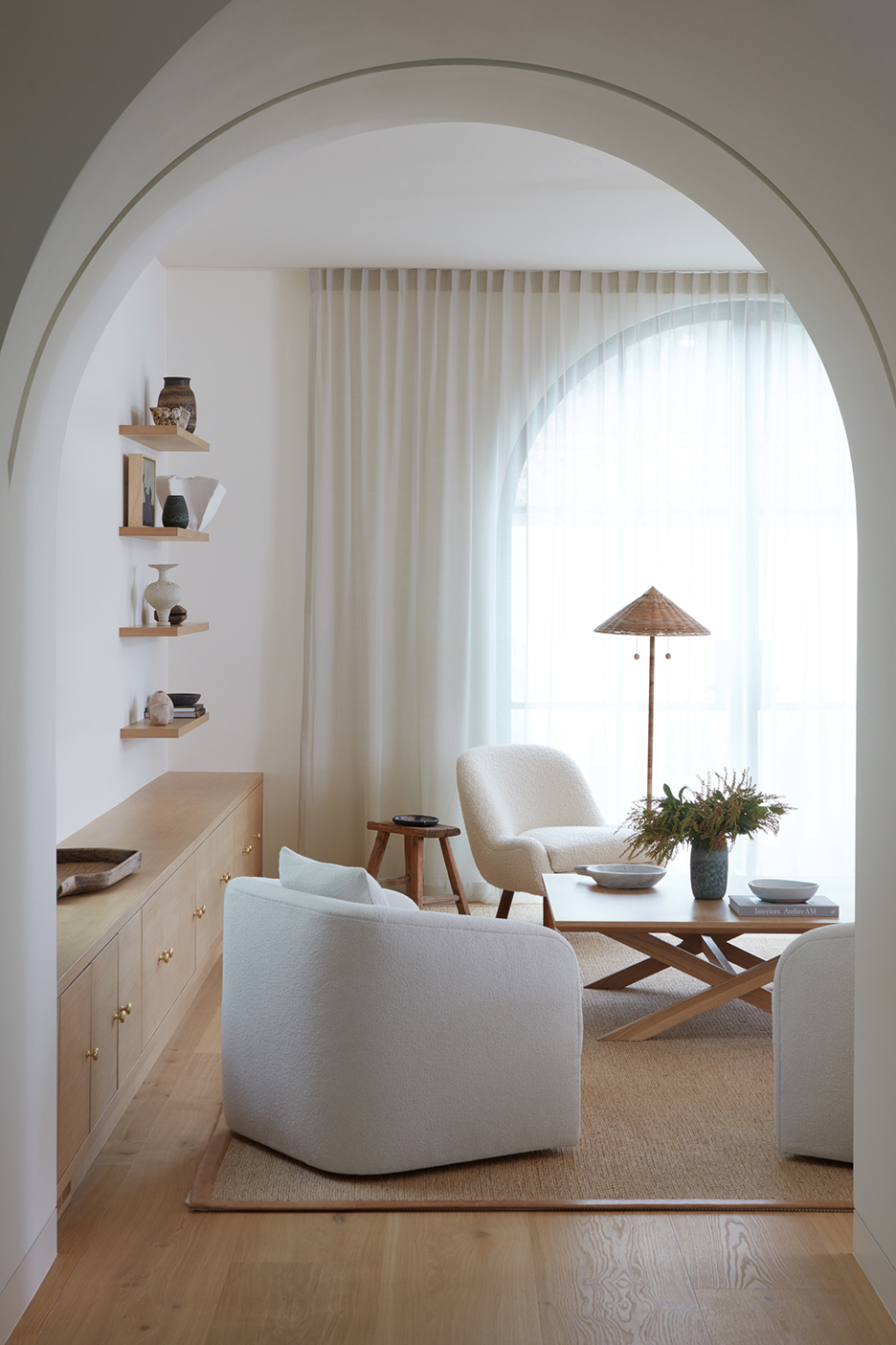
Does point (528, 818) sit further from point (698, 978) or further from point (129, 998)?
point (129, 998)

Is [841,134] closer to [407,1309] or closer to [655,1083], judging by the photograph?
[407,1309]

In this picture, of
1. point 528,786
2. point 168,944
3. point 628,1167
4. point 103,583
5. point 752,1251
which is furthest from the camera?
point 528,786

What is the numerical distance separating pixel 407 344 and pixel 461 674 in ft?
5.34

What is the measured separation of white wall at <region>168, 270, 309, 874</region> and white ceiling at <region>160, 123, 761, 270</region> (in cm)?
23

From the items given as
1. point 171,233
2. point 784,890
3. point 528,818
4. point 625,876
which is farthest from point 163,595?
point 784,890

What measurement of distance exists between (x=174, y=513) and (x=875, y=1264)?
366 centimetres

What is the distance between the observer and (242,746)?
5449 millimetres

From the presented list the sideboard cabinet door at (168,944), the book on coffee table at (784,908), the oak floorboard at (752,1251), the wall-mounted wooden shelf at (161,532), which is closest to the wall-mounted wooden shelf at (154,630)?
the wall-mounted wooden shelf at (161,532)

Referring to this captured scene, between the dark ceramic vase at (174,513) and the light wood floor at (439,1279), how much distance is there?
2754 millimetres

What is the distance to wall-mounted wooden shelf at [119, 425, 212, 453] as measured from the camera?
4.46m

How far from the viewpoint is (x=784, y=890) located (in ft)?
11.7

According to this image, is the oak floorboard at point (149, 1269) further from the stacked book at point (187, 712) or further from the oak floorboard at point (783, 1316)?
the stacked book at point (187, 712)

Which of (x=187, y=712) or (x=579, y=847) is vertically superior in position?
(x=187, y=712)

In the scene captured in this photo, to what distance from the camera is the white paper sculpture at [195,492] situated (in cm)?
493
